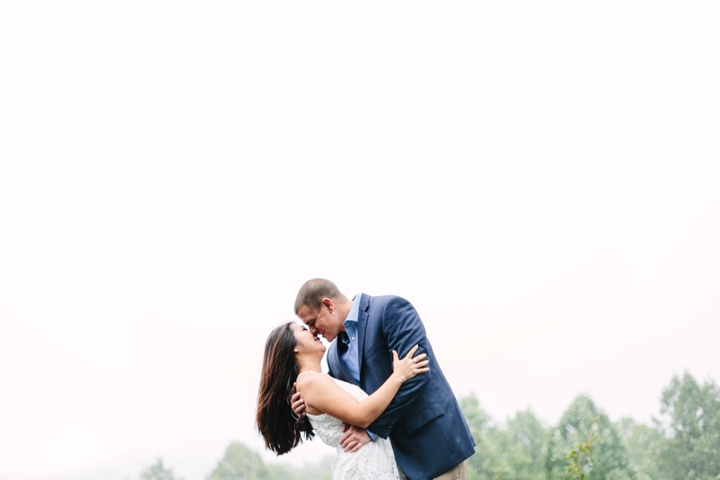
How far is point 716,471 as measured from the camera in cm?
4888

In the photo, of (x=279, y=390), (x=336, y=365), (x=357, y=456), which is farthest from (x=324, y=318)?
(x=357, y=456)

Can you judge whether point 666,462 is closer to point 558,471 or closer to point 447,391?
point 558,471

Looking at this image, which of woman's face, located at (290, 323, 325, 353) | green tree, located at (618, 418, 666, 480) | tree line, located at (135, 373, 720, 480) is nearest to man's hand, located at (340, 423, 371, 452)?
woman's face, located at (290, 323, 325, 353)

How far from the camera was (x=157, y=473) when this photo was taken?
7475cm

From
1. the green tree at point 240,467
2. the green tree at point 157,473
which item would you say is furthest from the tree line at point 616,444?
the green tree at point 157,473

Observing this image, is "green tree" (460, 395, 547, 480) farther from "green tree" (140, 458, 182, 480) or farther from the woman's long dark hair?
the woman's long dark hair

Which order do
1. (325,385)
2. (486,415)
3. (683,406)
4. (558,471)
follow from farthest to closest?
(486,415), (683,406), (558,471), (325,385)

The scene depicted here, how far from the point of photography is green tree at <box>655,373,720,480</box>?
49.3 metres

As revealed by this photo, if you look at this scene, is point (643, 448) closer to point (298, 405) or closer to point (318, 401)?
point (298, 405)

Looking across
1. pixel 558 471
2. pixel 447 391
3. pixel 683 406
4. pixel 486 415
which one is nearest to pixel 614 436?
pixel 558 471

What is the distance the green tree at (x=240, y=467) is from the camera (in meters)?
71.6

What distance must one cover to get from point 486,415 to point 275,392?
2347 inches

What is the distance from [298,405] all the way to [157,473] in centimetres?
7685

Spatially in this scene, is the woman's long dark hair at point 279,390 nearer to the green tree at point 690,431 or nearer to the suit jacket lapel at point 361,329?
the suit jacket lapel at point 361,329
